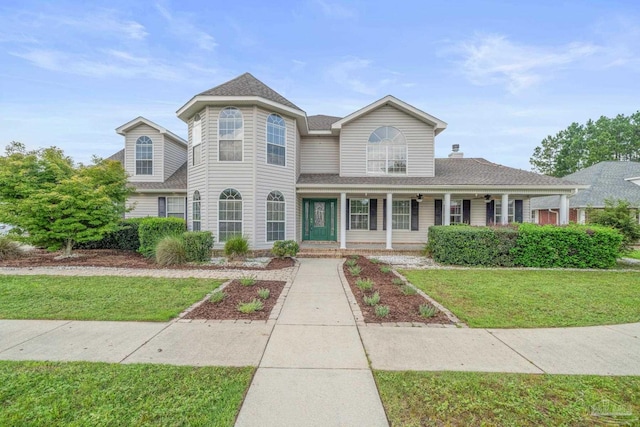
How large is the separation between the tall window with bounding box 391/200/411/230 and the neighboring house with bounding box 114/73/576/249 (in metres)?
0.05

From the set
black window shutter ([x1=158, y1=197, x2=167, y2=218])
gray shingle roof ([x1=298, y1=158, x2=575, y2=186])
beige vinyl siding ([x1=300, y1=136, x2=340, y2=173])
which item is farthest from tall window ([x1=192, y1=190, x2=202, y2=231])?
beige vinyl siding ([x1=300, y1=136, x2=340, y2=173])

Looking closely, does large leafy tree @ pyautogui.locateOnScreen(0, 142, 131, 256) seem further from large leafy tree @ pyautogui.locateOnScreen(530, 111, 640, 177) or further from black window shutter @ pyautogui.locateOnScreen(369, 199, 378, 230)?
large leafy tree @ pyautogui.locateOnScreen(530, 111, 640, 177)

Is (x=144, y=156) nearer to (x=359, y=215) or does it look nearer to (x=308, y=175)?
(x=308, y=175)

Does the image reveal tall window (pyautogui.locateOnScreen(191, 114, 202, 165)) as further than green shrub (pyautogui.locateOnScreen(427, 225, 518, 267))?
Yes

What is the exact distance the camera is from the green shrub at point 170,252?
8625 mm

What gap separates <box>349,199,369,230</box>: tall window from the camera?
13.6 metres

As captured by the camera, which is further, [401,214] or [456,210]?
[456,210]

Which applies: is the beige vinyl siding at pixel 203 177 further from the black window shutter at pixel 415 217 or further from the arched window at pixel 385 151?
the black window shutter at pixel 415 217

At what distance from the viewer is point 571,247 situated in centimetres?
898

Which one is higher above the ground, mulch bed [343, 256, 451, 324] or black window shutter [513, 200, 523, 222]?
black window shutter [513, 200, 523, 222]

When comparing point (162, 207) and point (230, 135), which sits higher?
point (230, 135)

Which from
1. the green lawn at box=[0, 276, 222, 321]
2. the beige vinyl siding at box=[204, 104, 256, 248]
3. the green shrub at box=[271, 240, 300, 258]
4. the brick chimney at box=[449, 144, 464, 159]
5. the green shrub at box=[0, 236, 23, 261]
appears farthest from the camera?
the brick chimney at box=[449, 144, 464, 159]

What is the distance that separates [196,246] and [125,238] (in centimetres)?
486

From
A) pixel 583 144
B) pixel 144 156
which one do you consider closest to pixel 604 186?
pixel 583 144
